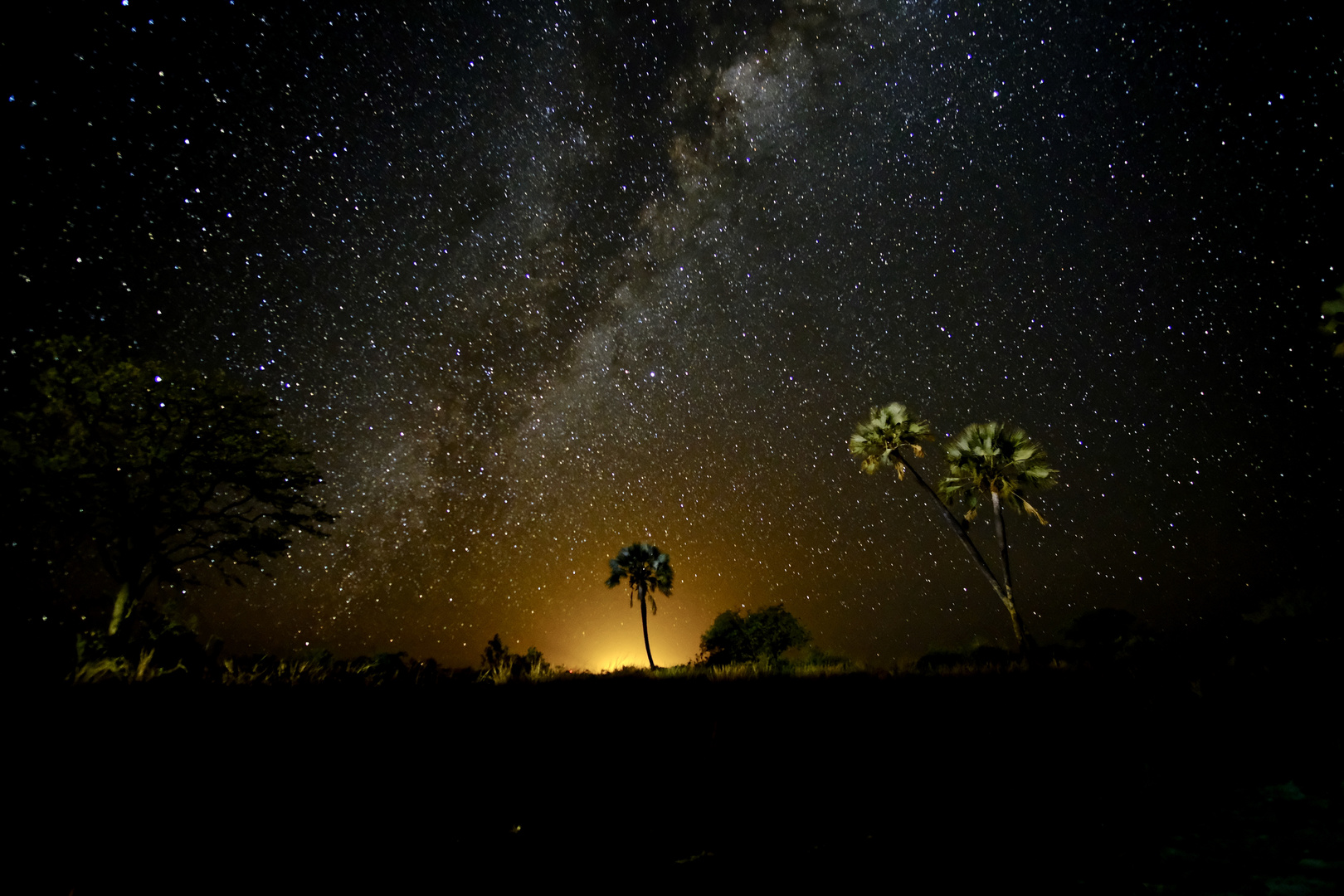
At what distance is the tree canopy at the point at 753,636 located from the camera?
138 feet

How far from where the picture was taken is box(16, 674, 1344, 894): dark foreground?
9.87ft

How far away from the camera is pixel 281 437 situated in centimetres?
1897

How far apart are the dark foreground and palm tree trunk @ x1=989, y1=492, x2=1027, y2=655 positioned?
11.3 meters

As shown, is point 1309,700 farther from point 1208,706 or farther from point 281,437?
point 281,437

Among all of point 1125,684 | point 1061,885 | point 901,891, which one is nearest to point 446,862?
point 901,891

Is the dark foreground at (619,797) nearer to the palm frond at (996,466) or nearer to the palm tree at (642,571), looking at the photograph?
the palm frond at (996,466)

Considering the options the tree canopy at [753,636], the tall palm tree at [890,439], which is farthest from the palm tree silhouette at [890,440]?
the tree canopy at [753,636]

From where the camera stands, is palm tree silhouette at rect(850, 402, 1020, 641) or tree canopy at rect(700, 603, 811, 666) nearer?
palm tree silhouette at rect(850, 402, 1020, 641)

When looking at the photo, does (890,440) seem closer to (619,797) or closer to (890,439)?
(890,439)

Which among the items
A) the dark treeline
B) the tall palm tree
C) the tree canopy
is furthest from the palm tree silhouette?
the tree canopy

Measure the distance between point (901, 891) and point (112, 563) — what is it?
24754 millimetres

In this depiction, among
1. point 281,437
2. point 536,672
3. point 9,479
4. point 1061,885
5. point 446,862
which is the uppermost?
point 281,437

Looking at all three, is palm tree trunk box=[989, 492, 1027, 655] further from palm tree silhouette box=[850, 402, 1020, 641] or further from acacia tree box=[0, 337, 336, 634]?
acacia tree box=[0, 337, 336, 634]

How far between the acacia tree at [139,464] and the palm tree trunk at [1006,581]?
2685 centimetres
